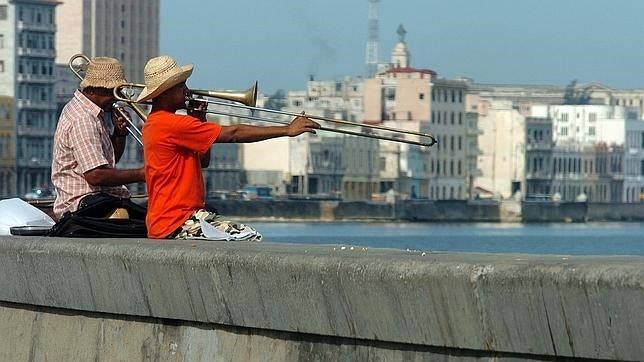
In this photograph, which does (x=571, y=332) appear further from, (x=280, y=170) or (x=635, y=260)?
(x=280, y=170)

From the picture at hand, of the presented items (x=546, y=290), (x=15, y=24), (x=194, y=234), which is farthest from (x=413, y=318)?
(x=15, y=24)

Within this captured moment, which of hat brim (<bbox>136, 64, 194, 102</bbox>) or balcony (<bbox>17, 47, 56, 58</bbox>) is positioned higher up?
balcony (<bbox>17, 47, 56, 58</bbox>)

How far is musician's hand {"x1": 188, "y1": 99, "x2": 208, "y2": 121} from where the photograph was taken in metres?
7.05

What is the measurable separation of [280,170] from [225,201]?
28.2 metres

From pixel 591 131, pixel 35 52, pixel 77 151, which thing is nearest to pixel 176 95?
pixel 77 151

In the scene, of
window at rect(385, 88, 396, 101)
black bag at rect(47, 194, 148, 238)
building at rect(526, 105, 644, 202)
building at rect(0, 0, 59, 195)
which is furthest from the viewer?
building at rect(526, 105, 644, 202)

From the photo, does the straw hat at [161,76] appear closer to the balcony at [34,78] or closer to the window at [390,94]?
the balcony at [34,78]

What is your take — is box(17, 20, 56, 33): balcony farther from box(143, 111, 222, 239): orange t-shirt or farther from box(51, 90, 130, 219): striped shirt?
box(143, 111, 222, 239): orange t-shirt

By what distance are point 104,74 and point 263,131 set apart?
1603 millimetres

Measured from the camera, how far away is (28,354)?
6.46 m

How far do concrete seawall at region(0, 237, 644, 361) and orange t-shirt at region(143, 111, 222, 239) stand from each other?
0.43m

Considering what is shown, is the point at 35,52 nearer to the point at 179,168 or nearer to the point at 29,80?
the point at 29,80

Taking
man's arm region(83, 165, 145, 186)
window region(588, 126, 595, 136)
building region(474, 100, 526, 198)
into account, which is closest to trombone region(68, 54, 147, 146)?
man's arm region(83, 165, 145, 186)

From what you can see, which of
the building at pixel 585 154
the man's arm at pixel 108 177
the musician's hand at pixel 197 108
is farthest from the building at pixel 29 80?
the musician's hand at pixel 197 108
